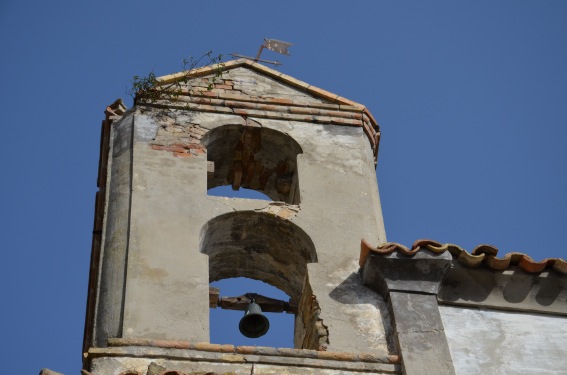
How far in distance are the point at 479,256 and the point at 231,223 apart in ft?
6.79

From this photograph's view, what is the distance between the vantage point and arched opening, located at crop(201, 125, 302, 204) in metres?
12.3

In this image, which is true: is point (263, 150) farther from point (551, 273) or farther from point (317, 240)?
point (551, 273)

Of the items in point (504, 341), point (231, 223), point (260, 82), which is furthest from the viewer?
point (260, 82)

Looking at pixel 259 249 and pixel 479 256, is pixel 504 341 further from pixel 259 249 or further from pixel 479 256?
pixel 259 249

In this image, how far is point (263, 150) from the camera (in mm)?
12438

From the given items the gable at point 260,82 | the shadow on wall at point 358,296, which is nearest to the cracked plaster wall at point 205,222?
the shadow on wall at point 358,296

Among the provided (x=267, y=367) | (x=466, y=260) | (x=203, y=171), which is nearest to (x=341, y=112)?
(x=203, y=171)

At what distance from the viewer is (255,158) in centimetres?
1246

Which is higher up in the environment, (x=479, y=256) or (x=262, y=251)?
(x=262, y=251)

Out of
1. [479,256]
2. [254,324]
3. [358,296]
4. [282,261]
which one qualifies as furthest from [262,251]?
[479,256]

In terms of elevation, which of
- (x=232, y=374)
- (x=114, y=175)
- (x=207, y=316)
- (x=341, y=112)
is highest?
(x=341, y=112)

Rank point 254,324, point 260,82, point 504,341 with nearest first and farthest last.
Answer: point 504,341 → point 254,324 → point 260,82

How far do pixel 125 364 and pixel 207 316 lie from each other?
913 millimetres

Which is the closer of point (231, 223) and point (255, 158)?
point (231, 223)
